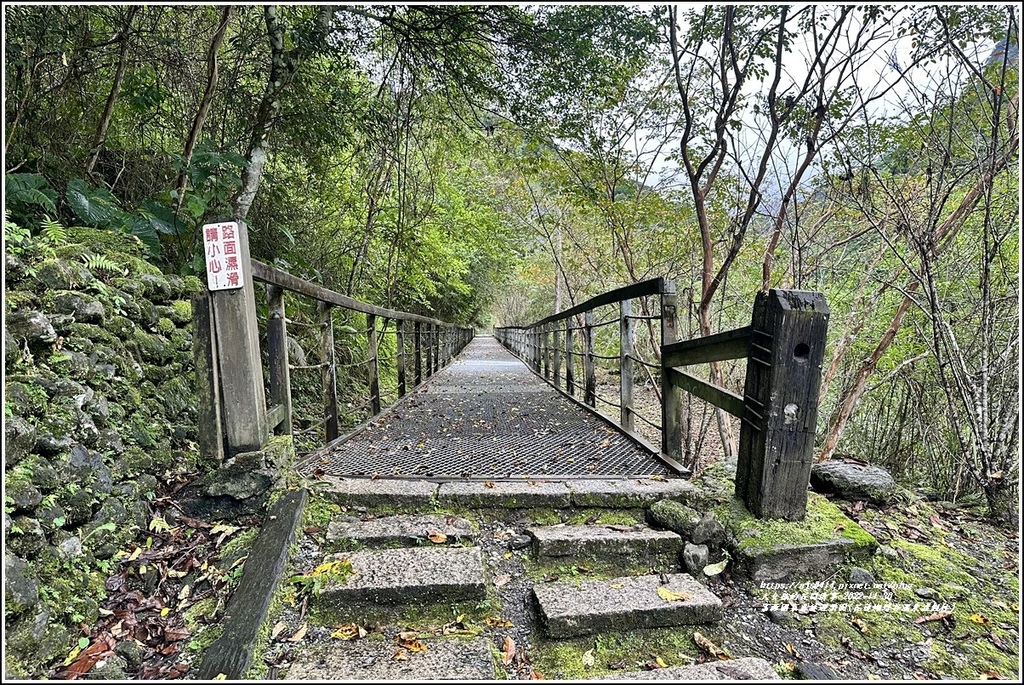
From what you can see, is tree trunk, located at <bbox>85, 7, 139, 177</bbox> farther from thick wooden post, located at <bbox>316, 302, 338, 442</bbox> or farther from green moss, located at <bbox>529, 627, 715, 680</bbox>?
green moss, located at <bbox>529, 627, 715, 680</bbox>

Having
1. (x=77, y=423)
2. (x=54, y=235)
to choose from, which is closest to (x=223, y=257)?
(x=77, y=423)

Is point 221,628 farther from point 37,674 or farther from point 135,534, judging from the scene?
point 135,534

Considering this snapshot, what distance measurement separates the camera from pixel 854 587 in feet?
5.90

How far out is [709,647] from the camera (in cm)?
155

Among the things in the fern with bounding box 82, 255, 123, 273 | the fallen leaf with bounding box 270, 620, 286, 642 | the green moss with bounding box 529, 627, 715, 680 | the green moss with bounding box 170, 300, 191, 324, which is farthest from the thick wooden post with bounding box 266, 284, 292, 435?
the green moss with bounding box 529, 627, 715, 680

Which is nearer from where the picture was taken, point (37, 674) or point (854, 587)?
point (37, 674)

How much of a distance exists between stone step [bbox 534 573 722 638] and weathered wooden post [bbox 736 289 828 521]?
54cm

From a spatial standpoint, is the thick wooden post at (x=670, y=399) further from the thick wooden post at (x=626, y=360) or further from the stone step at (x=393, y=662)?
the stone step at (x=393, y=662)

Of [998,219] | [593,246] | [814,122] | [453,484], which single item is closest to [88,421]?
[453,484]

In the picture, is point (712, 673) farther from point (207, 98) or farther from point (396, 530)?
point (207, 98)

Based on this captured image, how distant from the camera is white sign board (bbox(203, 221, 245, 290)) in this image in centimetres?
212

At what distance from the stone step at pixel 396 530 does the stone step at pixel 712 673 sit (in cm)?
82

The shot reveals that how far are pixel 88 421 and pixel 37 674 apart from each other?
2.91 feet

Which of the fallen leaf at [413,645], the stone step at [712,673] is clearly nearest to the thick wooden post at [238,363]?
the fallen leaf at [413,645]
